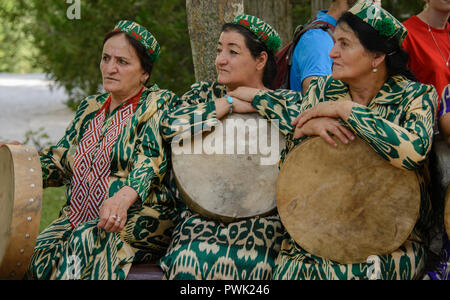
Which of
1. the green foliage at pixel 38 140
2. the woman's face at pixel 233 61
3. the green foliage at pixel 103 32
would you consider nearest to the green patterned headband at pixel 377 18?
the woman's face at pixel 233 61

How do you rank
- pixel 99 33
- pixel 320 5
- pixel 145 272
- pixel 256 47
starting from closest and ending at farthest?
pixel 145 272
pixel 256 47
pixel 320 5
pixel 99 33

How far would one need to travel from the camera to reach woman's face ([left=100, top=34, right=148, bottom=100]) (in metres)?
3.57

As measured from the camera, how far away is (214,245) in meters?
3.19

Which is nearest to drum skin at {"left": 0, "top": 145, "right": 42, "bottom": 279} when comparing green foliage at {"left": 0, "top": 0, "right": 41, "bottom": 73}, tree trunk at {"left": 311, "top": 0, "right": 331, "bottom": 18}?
tree trunk at {"left": 311, "top": 0, "right": 331, "bottom": 18}

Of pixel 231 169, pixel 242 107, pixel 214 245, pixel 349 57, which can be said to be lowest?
pixel 214 245

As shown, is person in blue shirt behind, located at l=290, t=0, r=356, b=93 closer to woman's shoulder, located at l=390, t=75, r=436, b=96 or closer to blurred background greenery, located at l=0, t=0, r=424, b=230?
woman's shoulder, located at l=390, t=75, r=436, b=96

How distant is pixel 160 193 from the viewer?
3.50m

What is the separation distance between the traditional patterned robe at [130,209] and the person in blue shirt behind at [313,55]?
900mm

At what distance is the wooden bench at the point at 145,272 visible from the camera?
3.21m

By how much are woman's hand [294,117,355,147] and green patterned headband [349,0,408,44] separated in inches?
20.9

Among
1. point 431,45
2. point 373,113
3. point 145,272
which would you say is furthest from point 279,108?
point 431,45

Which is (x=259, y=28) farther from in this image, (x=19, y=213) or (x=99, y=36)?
(x=99, y=36)

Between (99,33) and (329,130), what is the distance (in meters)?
6.78

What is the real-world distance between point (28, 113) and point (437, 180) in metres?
14.3
